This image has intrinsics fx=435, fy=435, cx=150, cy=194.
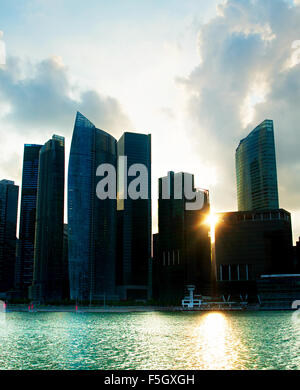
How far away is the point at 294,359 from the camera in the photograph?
213 feet

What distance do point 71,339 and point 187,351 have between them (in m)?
32.0

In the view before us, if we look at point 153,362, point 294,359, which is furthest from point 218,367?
point 294,359

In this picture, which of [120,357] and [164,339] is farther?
[164,339]

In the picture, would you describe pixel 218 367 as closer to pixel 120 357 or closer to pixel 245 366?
pixel 245 366

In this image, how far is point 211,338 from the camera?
9450 cm
